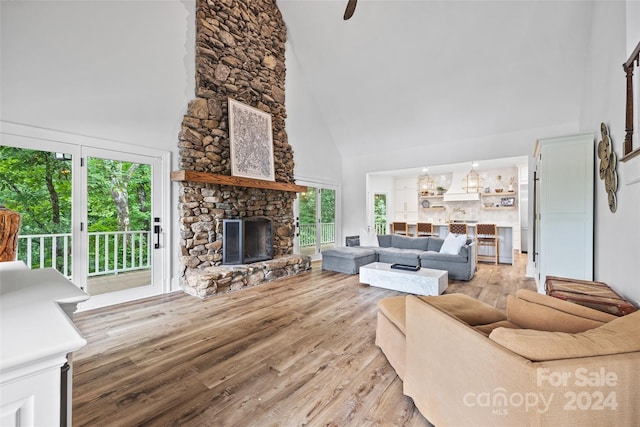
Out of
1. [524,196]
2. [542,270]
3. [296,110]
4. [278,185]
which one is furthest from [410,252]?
[524,196]

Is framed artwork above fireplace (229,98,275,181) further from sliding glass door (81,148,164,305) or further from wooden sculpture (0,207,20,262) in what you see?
wooden sculpture (0,207,20,262)

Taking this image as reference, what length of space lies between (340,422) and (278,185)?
4.18 metres

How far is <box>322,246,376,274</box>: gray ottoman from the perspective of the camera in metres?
5.26

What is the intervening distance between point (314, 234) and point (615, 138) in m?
5.49

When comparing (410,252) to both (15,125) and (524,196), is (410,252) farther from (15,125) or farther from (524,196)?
(15,125)

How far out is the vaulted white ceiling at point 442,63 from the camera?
4156 millimetres

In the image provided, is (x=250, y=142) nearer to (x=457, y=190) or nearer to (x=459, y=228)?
(x=459, y=228)

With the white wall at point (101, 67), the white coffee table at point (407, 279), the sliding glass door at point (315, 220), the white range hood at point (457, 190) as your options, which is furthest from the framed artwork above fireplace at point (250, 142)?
the white range hood at point (457, 190)

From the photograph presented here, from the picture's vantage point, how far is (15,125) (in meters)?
2.90

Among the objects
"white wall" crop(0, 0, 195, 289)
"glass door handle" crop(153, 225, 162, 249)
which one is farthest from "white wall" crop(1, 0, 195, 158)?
"glass door handle" crop(153, 225, 162, 249)

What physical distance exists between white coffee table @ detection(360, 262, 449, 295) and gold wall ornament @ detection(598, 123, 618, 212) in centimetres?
195

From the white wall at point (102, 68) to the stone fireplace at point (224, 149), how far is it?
0.20 meters

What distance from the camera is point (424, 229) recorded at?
7500mm

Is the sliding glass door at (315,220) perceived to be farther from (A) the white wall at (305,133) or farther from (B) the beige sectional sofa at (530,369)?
(B) the beige sectional sofa at (530,369)
